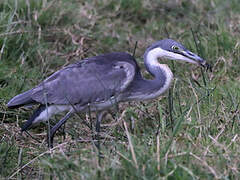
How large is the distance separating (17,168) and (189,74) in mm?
2434

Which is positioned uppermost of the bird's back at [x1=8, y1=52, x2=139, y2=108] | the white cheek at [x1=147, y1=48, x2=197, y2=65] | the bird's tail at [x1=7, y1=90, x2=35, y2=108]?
the white cheek at [x1=147, y1=48, x2=197, y2=65]

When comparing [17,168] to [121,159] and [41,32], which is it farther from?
[41,32]

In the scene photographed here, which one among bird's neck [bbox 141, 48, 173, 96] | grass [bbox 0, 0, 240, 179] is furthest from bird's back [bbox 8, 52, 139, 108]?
grass [bbox 0, 0, 240, 179]

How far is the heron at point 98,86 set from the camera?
443cm

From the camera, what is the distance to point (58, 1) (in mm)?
6273

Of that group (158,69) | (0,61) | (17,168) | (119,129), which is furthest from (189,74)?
(17,168)

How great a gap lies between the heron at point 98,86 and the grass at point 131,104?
0.17 metres

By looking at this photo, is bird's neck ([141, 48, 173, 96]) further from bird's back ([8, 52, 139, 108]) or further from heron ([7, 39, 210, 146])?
bird's back ([8, 52, 139, 108])

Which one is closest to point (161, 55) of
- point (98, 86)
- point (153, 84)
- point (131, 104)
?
point (153, 84)

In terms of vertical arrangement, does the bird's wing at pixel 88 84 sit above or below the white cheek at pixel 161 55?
below

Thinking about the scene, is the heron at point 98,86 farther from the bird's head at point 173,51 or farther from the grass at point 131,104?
the grass at point 131,104

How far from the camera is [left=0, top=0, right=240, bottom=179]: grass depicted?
3.22m

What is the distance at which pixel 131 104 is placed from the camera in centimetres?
529

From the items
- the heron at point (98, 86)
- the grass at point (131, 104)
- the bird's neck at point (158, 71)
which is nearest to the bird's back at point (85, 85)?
the heron at point (98, 86)
